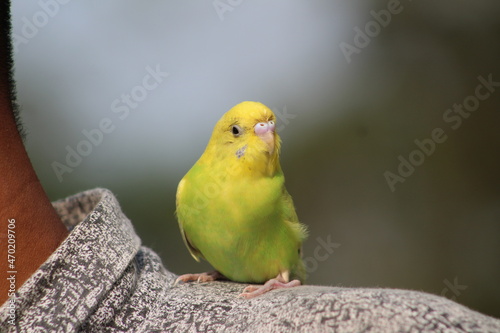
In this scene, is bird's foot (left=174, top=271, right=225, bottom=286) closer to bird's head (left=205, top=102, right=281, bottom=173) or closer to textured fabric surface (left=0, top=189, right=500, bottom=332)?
textured fabric surface (left=0, top=189, right=500, bottom=332)

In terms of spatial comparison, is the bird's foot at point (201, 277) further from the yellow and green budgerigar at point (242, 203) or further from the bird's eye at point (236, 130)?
the bird's eye at point (236, 130)

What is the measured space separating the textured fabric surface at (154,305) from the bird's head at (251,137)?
613 millimetres

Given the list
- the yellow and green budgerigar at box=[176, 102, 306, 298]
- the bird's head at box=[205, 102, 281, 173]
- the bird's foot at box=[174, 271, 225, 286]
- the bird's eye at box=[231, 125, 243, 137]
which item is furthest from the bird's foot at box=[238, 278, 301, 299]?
the bird's eye at box=[231, 125, 243, 137]

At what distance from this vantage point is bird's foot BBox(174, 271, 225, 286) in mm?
1615

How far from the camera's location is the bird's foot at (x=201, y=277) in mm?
1615

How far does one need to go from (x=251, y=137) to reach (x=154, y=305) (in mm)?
790

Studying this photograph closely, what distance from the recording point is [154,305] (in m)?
1.22

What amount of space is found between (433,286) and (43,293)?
4990 millimetres

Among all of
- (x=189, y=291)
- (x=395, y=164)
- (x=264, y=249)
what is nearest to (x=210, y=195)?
(x=264, y=249)

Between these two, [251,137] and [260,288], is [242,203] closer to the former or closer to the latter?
[251,137]

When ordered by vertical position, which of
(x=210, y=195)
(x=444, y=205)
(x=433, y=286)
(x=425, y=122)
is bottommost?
(x=433, y=286)

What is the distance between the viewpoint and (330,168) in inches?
220

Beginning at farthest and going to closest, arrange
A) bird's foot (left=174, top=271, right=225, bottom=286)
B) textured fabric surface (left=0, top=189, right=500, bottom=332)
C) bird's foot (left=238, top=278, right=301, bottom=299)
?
bird's foot (left=174, top=271, right=225, bottom=286)
bird's foot (left=238, top=278, right=301, bottom=299)
textured fabric surface (left=0, top=189, right=500, bottom=332)

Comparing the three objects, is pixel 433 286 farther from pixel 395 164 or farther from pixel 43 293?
pixel 43 293
